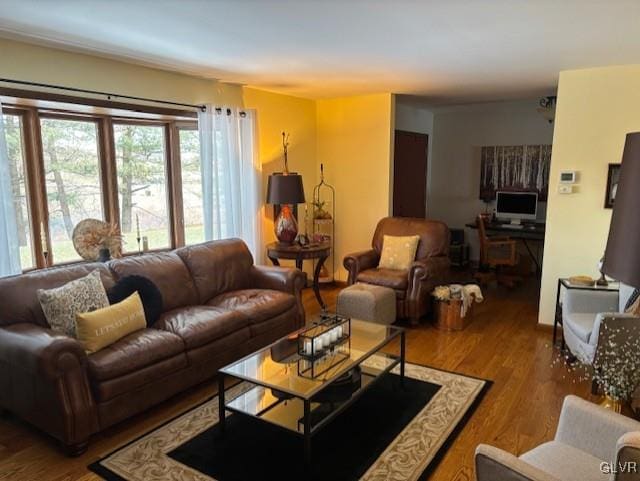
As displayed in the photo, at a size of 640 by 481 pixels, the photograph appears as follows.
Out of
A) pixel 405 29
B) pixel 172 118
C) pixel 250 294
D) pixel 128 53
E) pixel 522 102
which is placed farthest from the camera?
pixel 522 102

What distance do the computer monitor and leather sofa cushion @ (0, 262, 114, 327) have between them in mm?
5625

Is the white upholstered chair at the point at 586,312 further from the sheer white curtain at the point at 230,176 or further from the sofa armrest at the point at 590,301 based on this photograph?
the sheer white curtain at the point at 230,176

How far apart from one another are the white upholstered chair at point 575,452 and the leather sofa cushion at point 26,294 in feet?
8.59

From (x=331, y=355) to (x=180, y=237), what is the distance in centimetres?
242

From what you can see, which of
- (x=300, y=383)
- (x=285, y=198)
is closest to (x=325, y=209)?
(x=285, y=198)

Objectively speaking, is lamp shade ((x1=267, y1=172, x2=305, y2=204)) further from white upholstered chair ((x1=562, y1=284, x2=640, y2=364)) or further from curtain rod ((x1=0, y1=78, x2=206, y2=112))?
white upholstered chair ((x1=562, y1=284, x2=640, y2=364))

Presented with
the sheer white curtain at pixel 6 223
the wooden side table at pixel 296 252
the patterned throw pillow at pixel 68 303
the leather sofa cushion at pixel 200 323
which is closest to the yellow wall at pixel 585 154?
the wooden side table at pixel 296 252

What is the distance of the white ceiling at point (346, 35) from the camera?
2324 mm

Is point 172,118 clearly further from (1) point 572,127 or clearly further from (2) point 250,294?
(1) point 572,127

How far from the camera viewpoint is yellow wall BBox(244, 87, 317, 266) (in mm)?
4961

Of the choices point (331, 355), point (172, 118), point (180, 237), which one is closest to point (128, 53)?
point (172, 118)

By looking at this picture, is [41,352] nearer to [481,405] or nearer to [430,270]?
[481,405]

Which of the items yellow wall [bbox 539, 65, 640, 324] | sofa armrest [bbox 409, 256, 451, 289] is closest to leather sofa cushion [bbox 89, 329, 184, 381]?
sofa armrest [bbox 409, 256, 451, 289]

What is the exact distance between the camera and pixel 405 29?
2.68 metres
